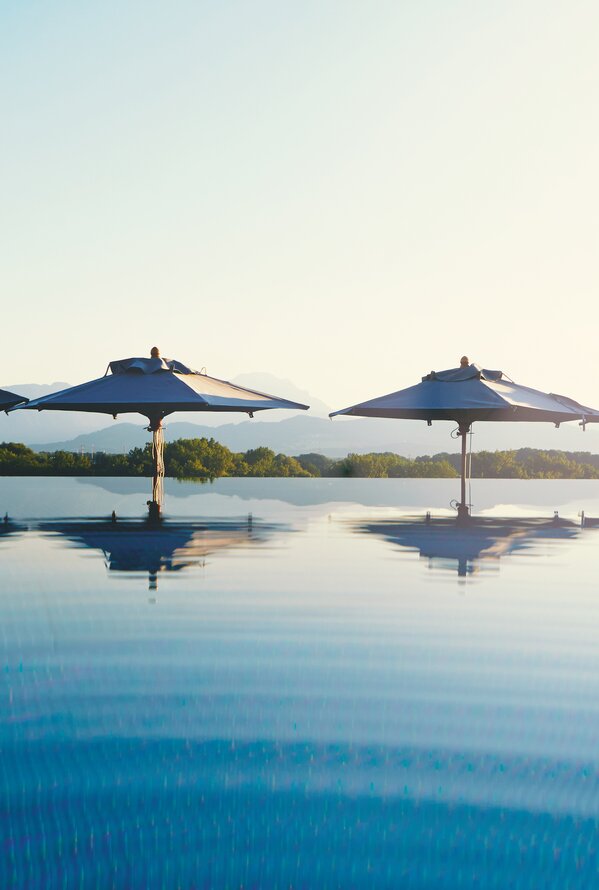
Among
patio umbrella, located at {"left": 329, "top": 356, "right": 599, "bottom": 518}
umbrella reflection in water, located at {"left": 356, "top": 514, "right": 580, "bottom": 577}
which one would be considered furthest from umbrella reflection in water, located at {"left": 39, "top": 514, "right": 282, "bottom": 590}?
patio umbrella, located at {"left": 329, "top": 356, "right": 599, "bottom": 518}

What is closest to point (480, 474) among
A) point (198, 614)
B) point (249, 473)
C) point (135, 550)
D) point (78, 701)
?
point (249, 473)

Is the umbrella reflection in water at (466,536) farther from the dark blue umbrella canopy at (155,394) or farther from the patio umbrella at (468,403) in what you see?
the dark blue umbrella canopy at (155,394)

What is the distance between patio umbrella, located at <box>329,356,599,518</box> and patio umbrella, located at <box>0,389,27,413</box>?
4.84 metres

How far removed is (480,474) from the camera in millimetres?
25641

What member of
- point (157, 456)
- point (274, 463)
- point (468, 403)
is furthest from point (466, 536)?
point (274, 463)

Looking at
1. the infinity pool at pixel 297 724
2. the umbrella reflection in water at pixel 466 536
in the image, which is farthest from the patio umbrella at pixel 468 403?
the infinity pool at pixel 297 724

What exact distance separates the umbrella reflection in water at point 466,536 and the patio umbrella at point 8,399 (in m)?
5.62

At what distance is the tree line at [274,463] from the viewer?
22859 millimetres

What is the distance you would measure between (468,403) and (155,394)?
4.36m

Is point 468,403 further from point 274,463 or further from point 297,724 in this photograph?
point 274,463

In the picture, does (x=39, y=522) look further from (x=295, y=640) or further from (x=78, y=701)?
(x=78, y=701)

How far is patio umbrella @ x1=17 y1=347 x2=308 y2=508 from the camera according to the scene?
433 inches

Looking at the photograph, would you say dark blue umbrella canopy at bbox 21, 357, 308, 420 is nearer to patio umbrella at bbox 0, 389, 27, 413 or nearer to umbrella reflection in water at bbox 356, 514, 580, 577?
patio umbrella at bbox 0, 389, 27, 413

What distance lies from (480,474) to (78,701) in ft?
76.9
